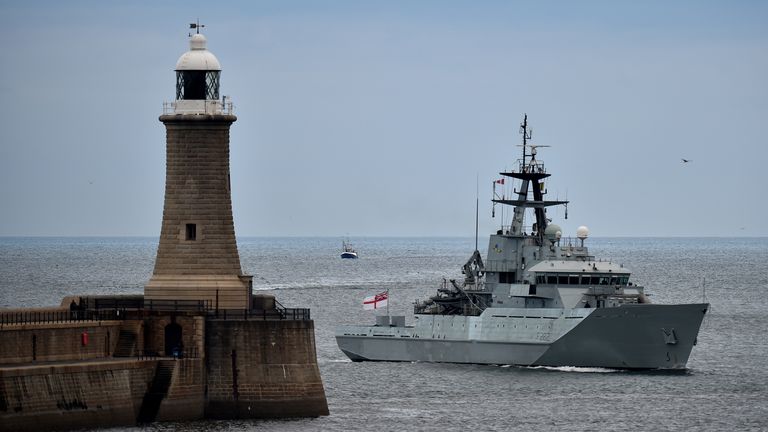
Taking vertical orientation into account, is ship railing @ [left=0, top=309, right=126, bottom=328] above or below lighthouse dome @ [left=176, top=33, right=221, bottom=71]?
below

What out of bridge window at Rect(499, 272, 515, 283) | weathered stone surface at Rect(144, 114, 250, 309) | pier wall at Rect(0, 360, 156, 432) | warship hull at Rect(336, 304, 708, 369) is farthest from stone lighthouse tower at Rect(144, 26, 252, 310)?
bridge window at Rect(499, 272, 515, 283)

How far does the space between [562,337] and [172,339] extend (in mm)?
22494

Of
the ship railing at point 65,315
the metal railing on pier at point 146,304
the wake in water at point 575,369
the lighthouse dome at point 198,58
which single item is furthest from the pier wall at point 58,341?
the wake in water at point 575,369

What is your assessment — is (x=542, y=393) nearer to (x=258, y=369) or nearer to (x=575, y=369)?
(x=575, y=369)

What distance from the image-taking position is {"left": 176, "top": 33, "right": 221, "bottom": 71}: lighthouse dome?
47.6 meters

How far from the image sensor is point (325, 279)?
5906 inches

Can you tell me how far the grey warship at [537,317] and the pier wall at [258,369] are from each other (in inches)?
794

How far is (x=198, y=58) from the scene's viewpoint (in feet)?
156

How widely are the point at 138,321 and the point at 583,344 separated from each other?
913 inches

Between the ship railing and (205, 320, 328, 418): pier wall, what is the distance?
2.66 meters

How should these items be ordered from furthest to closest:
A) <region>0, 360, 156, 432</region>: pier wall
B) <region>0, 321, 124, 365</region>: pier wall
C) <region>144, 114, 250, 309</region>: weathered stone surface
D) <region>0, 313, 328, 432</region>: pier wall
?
<region>144, 114, 250, 309</region>: weathered stone surface, <region>0, 321, 124, 365</region>: pier wall, <region>0, 313, 328, 432</region>: pier wall, <region>0, 360, 156, 432</region>: pier wall

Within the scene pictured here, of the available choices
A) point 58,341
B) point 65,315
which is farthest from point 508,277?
point 58,341

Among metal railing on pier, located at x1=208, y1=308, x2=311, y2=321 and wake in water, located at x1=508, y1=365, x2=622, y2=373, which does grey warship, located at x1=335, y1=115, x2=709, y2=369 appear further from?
metal railing on pier, located at x1=208, y1=308, x2=311, y2=321

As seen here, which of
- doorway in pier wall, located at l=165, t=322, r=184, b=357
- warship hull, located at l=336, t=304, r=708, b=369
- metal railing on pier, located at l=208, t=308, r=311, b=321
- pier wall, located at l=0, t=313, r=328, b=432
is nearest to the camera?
pier wall, located at l=0, t=313, r=328, b=432
